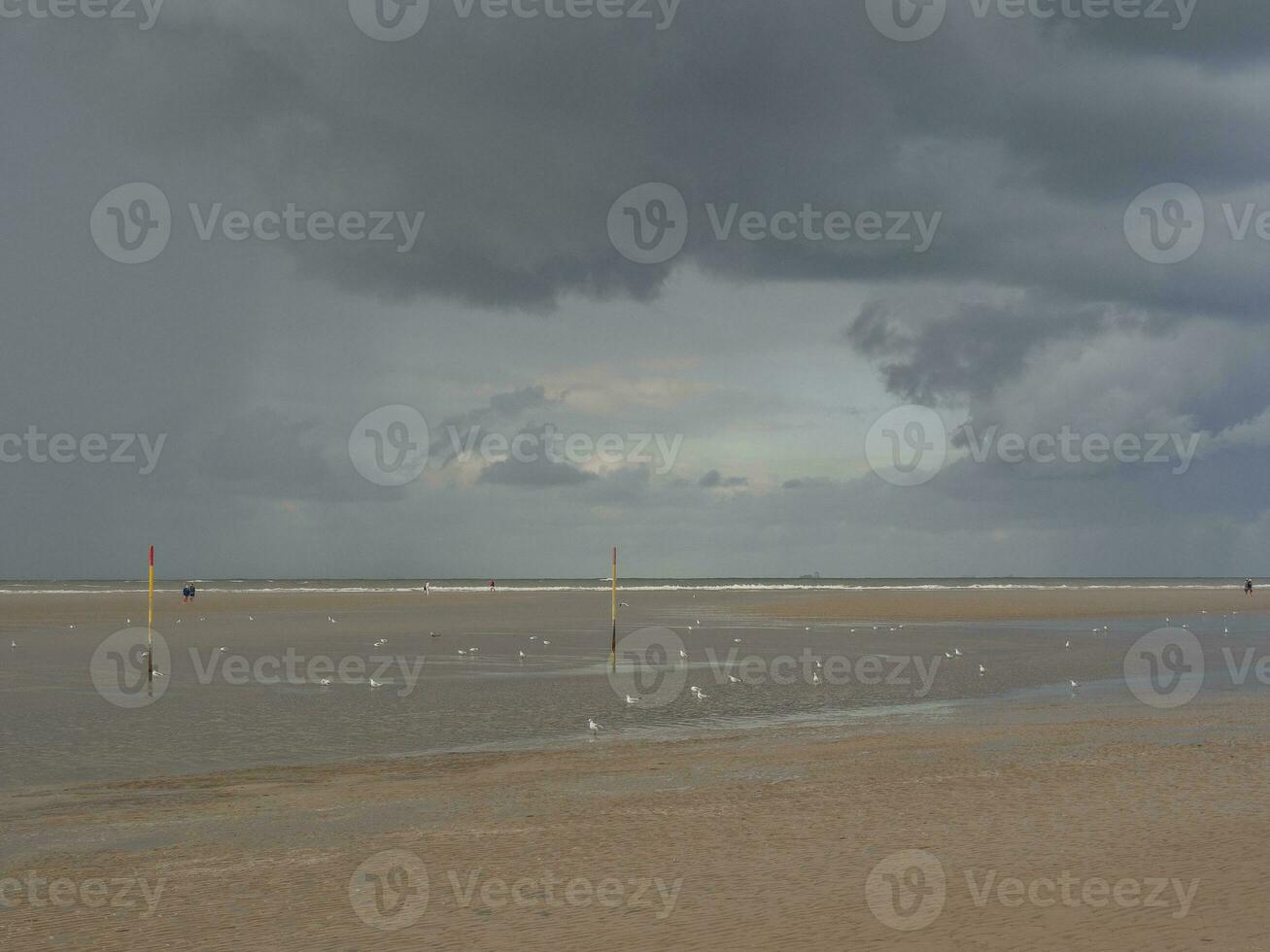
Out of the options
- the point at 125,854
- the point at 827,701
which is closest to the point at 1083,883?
the point at 125,854

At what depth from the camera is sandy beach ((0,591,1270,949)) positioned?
1117cm

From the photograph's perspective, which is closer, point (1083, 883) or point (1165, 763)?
point (1083, 883)

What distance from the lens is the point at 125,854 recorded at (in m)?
14.4

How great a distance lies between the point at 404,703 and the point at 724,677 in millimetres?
11401

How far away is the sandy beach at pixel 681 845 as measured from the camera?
1117 centimetres

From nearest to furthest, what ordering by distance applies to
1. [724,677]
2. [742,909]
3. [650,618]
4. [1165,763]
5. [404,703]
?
[742,909], [1165,763], [404,703], [724,677], [650,618]

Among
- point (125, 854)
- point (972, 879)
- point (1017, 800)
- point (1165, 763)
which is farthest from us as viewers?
point (1165, 763)

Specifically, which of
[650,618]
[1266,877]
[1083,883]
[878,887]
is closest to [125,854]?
[878,887]

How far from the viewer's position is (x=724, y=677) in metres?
37.1

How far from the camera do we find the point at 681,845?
47.6 ft

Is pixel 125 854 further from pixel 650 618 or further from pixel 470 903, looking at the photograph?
pixel 650 618

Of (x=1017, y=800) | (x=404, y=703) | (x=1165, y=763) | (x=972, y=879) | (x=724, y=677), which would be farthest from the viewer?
(x=724, y=677)

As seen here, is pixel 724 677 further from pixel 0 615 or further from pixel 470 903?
pixel 0 615

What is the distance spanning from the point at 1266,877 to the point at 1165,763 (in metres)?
8.01
